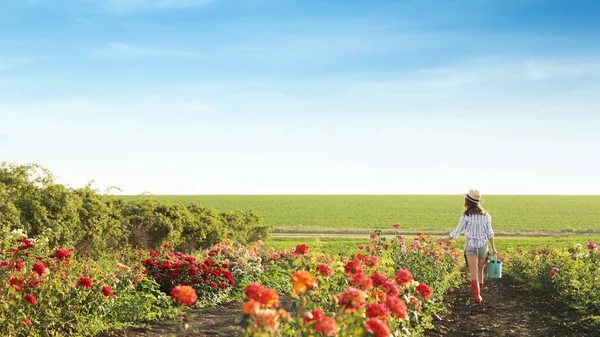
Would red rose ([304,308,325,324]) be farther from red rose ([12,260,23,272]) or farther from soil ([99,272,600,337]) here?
red rose ([12,260,23,272])

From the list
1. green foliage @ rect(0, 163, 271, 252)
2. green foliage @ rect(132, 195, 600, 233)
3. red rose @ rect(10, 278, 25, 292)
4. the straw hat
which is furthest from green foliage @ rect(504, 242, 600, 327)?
green foliage @ rect(132, 195, 600, 233)

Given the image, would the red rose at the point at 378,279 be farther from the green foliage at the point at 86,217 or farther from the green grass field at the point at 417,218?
the green grass field at the point at 417,218

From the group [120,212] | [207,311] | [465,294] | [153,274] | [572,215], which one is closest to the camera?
[207,311]

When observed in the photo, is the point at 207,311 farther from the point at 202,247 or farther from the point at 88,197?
the point at 202,247

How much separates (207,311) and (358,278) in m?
4.75

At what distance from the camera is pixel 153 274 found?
9.38 metres

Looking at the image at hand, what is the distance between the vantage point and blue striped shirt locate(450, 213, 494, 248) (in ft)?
32.4

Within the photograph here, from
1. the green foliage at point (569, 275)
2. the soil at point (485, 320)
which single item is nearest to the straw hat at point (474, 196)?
the soil at point (485, 320)

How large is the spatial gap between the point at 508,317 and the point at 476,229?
1447 mm

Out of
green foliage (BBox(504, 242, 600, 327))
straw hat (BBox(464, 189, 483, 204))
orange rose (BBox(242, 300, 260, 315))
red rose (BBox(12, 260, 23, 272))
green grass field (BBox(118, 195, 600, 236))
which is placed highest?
straw hat (BBox(464, 189, 483, 204))

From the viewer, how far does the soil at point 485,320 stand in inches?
292

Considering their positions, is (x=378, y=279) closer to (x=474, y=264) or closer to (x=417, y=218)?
(x=474, y=264)

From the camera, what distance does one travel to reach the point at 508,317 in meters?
9.22

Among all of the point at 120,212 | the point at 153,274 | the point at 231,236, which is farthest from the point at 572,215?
the point at 153,274
